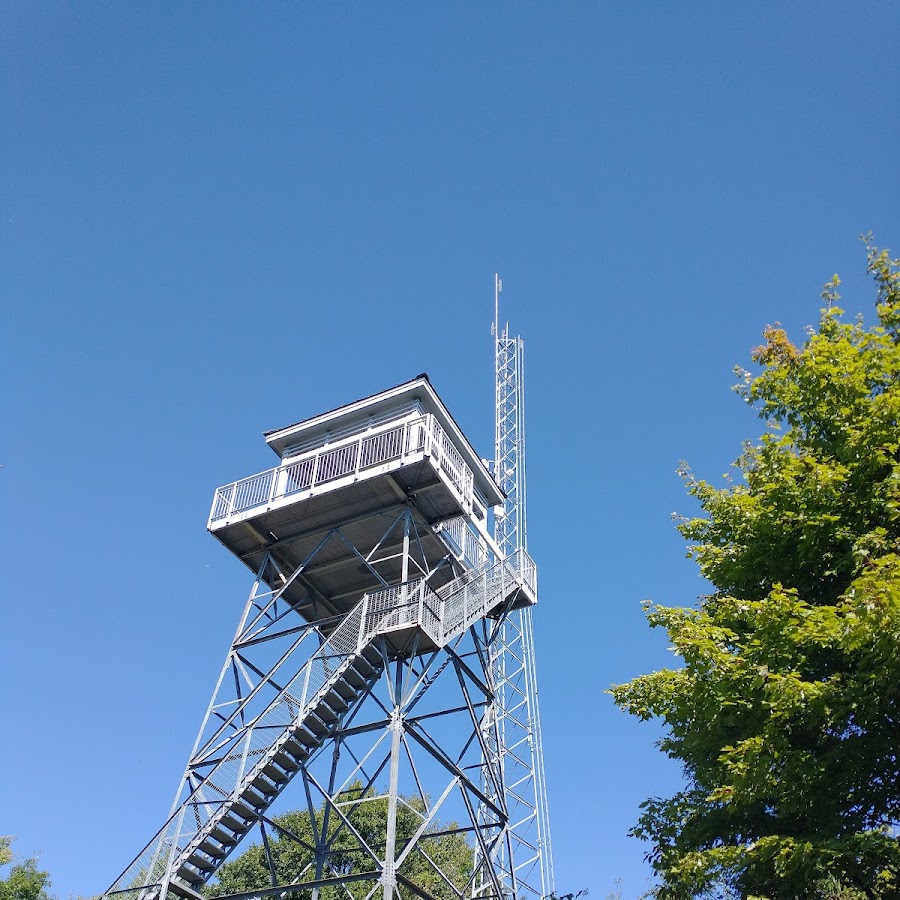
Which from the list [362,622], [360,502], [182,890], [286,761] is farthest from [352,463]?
[182,890]

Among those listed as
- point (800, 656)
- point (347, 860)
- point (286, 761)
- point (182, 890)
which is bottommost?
point (800, 656)

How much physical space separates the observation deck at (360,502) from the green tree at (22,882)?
22031mm

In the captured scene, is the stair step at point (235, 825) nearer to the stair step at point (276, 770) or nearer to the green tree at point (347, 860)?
the stair step at point (276, 770)

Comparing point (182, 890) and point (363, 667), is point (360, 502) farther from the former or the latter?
point (182, 890)

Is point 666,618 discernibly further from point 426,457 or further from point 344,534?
point 344,534

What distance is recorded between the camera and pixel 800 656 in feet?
40.3

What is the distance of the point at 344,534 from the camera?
1028 inches

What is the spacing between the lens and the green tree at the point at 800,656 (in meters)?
11.7

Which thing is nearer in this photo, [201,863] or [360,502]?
[201,863]

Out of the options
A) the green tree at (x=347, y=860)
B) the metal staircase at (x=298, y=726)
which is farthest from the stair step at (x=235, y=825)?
the green tree at (x=347, y=860)

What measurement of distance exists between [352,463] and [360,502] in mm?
1037

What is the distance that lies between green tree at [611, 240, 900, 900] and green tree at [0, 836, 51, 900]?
34.3 m

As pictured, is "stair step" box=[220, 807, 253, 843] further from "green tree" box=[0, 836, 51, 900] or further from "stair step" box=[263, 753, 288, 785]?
"green tree" box=[0, 836, 51, 900]

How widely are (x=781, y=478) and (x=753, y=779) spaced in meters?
4.24
